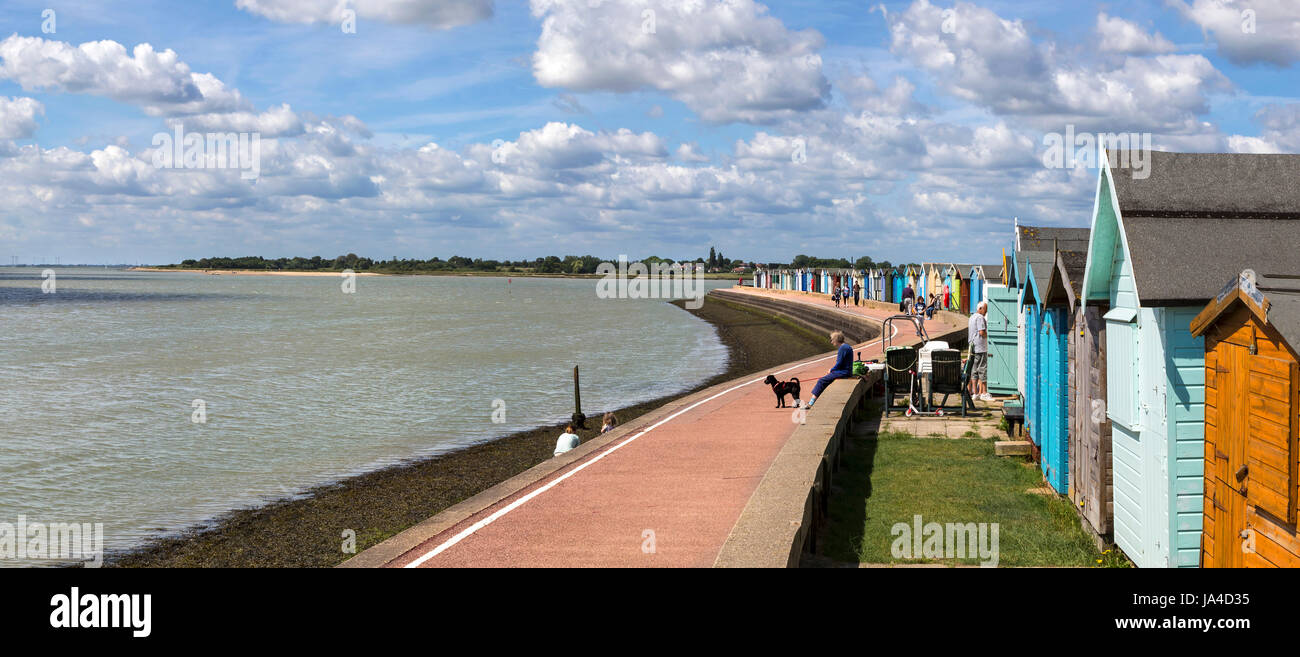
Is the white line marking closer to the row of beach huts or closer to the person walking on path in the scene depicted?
the person walking on path

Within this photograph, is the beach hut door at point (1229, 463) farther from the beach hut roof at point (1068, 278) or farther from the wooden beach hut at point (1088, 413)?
the beach hut roof at point (1068, 278)

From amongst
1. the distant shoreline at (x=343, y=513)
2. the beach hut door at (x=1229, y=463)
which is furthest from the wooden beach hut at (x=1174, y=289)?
the distant shoreline at (x=343, y=513)

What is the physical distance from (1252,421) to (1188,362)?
1263 mm

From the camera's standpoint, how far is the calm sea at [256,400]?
19438 millimetres

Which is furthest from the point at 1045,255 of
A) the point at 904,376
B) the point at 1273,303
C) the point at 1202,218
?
the point at 1273,303

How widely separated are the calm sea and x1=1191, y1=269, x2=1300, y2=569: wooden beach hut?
→ 14639 mm

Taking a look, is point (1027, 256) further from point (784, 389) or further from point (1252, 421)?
point (1252, 421)

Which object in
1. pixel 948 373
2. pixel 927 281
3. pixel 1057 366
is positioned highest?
pixel 927 281

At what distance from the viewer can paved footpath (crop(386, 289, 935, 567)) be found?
8.95 metres

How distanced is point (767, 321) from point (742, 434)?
57.2 m

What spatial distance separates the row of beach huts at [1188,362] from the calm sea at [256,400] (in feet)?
45.2

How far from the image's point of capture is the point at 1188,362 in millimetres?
7359

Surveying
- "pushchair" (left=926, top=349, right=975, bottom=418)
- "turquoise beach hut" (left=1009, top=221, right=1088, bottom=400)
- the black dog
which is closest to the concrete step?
"turquoise beach hut" (left=1009, top=221, right=1088, bottom=400)
